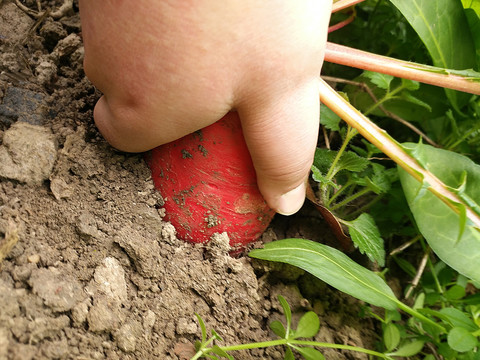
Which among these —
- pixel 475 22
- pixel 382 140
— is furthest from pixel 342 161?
pixel 475 22

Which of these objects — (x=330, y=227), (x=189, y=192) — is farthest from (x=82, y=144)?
(x=330, y=227)

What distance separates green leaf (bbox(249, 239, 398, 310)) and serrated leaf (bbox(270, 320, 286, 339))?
114mm

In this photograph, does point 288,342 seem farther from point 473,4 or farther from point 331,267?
point 473,4

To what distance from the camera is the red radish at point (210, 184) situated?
89cm

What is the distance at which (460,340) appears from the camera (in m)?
0.85

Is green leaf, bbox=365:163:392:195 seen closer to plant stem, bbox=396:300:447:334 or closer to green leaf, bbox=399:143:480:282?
green leaf, bbox=399:143:480:282

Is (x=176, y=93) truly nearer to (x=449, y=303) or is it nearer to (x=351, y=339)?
(x=351, y=339)

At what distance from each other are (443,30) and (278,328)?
0.76m

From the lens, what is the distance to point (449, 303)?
1049mm

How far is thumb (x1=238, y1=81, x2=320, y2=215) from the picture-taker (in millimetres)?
785

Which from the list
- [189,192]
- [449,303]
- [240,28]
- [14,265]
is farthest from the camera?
[449,303]

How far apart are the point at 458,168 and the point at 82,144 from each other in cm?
79

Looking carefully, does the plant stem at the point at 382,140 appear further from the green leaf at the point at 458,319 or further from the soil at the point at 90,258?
the soil at the point at 90,258

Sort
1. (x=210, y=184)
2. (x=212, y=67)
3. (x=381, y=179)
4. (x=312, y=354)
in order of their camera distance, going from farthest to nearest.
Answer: (x=381, y=179) → (x=210, y=184) → (x=312, y=354) → (x=212, y=67)
